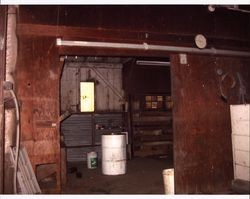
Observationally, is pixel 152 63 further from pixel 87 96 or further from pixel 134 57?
pixel 134 57

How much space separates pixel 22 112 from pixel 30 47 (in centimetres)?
94

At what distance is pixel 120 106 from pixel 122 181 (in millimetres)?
4266

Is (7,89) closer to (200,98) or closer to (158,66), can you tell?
(200,98)

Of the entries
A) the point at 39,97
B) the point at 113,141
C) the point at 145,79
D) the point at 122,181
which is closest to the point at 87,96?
the point at 145,79

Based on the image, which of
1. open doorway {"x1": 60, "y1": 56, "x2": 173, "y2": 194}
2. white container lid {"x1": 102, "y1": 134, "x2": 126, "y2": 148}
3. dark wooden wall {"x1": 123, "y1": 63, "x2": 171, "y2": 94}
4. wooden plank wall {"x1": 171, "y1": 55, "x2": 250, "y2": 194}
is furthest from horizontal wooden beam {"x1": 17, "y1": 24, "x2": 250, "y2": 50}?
dark wooden wall {"x1": 123, "y1": 63, "x2": 171, "y2": 94}

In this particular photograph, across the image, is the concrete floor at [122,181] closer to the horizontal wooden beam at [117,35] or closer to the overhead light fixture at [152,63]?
the horizontal wooden beam at [117,35]

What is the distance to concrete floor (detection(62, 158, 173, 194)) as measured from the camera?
5.55 metres

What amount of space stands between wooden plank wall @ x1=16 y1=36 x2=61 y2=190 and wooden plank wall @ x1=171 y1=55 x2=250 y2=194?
Answer: 1.95 metres

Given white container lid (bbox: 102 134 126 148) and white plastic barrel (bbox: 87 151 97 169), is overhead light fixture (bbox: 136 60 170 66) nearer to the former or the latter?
white plastic barrel (bbox: 87 151 97 169)

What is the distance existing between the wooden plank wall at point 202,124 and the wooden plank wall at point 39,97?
1.95 metres

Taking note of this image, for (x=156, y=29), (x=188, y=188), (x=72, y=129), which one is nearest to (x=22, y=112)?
(x=156, y=29)

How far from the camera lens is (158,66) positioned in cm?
1003

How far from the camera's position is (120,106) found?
10312 mm

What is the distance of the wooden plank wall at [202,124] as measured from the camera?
530 centimetres
